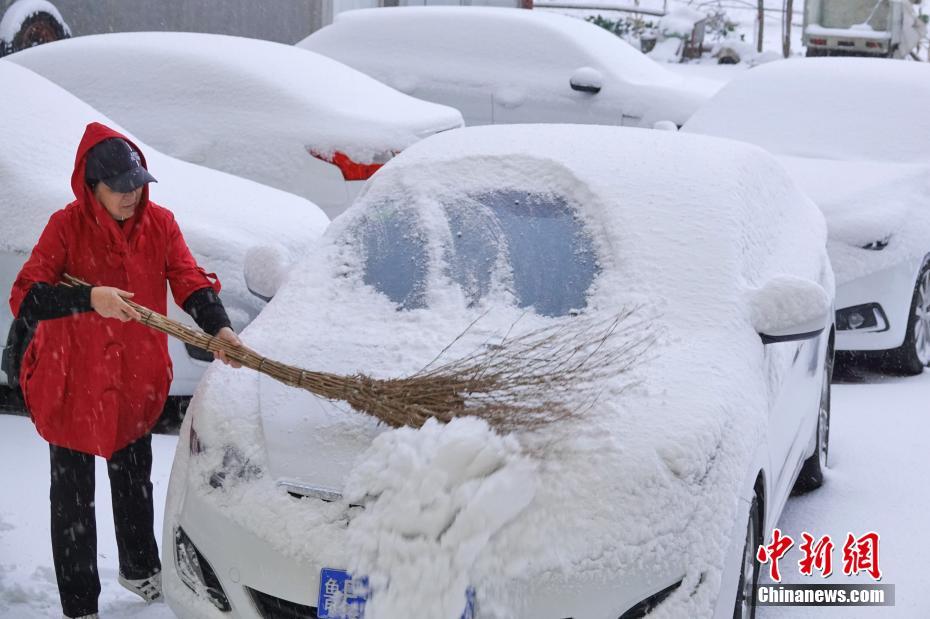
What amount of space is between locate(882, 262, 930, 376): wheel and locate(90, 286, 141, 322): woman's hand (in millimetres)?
4352

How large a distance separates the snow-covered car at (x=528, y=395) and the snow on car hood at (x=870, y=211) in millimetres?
1646

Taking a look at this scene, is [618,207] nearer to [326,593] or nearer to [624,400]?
[624,400]

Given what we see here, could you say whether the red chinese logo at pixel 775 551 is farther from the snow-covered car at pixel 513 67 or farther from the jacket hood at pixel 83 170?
the snow-covered car at pixel 513 67

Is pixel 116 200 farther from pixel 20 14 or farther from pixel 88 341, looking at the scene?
pixel 20 14

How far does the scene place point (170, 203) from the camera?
5434 mm

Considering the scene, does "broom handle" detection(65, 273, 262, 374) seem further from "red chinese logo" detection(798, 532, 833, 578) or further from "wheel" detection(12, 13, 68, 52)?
"wheel" detection(12, 13, 68, 52)

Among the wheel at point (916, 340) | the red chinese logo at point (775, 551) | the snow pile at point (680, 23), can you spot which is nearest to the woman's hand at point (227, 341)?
the red chinese logo at point (775, 551)

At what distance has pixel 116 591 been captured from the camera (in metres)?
3.81

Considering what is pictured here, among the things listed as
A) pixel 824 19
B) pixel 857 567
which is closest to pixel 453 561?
pixel 857 567

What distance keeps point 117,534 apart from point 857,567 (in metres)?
2.39

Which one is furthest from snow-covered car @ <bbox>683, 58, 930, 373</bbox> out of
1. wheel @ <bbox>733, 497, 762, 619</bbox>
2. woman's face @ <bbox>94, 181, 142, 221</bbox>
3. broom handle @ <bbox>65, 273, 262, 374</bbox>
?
woman's face @ <bbox>94, 181, 142, 221</bbox>

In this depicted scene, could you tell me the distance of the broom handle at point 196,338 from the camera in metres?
3.19

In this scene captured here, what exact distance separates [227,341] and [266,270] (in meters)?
0.75

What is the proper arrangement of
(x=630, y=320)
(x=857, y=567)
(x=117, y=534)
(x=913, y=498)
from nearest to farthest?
(x=630, y=320), (x=117, y=534), (x=857, y=567), (x=913, y=498)
